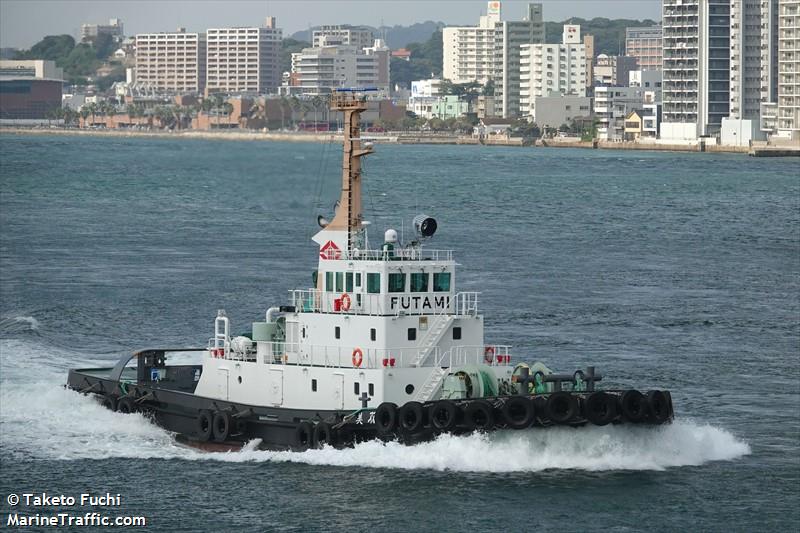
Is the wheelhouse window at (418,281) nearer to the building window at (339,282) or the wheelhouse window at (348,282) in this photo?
the wheelhouse window at (348,282)

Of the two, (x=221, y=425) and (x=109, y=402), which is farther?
(x=109, y=402)

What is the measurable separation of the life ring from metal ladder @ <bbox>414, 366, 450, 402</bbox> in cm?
142

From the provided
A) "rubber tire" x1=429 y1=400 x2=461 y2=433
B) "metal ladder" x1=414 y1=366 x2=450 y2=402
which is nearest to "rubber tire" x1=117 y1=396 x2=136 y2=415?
"metal ladder" x1=414 y1=366 x2=450 y2=402

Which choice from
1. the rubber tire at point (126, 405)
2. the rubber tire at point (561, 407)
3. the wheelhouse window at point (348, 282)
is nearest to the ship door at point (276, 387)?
the wheelhouse window at point (348, 282)

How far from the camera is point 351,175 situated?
3697 cm

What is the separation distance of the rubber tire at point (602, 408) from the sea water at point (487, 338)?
476 mm

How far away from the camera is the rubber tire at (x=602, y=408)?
33.8m

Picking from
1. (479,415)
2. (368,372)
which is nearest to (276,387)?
(368,372)

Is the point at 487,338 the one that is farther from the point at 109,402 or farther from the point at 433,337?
the point at 433,337

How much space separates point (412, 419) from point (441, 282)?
381cm

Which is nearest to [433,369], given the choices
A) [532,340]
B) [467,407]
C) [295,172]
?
[467,407]

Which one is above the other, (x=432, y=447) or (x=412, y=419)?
(x=412, y=419)

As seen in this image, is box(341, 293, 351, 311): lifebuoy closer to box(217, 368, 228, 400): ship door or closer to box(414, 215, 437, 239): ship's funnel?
box(414, 215, 437, 239): ship's funnel

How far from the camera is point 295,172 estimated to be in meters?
65.6
